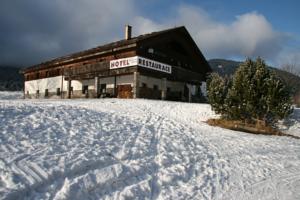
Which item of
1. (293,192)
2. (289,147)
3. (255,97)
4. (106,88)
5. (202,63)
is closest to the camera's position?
(293,192)

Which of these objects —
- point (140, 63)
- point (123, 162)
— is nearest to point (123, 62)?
point (140, 63)

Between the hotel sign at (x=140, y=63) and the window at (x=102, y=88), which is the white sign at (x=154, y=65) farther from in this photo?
the window at (x=102, y=88)

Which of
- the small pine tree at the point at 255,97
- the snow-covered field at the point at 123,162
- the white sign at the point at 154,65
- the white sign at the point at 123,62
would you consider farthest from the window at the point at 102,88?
the snow-covered field at the point at 123,162

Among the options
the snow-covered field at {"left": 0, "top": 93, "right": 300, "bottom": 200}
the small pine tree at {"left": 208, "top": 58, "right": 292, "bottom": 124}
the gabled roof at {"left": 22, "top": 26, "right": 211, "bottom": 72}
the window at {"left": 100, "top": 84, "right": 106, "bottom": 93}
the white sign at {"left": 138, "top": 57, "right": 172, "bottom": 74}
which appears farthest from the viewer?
the window at {"left": 100, "top": 84, "right": 106, "bottom": 93}

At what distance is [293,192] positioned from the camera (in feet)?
22.2

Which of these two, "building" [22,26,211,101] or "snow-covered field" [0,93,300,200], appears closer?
"snow-covered field" [0,93,300,200]

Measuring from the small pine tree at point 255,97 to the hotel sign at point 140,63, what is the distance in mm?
10788

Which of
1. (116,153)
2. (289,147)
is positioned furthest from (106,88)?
(116,153)

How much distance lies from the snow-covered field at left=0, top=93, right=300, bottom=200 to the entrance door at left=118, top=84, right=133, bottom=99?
17.3 metres

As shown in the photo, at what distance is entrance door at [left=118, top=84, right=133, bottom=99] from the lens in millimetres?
28608

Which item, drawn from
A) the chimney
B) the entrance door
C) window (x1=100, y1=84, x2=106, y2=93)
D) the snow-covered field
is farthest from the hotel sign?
the snow-covered field

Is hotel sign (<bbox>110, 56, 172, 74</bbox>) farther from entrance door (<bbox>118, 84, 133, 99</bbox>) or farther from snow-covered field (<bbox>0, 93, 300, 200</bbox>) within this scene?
snow-covered field (<bbox>0, 93, 300, 200</bbox>)

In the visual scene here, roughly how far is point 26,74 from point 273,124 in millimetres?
37581

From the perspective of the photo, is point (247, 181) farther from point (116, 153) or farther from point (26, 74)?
point (26, 74)
